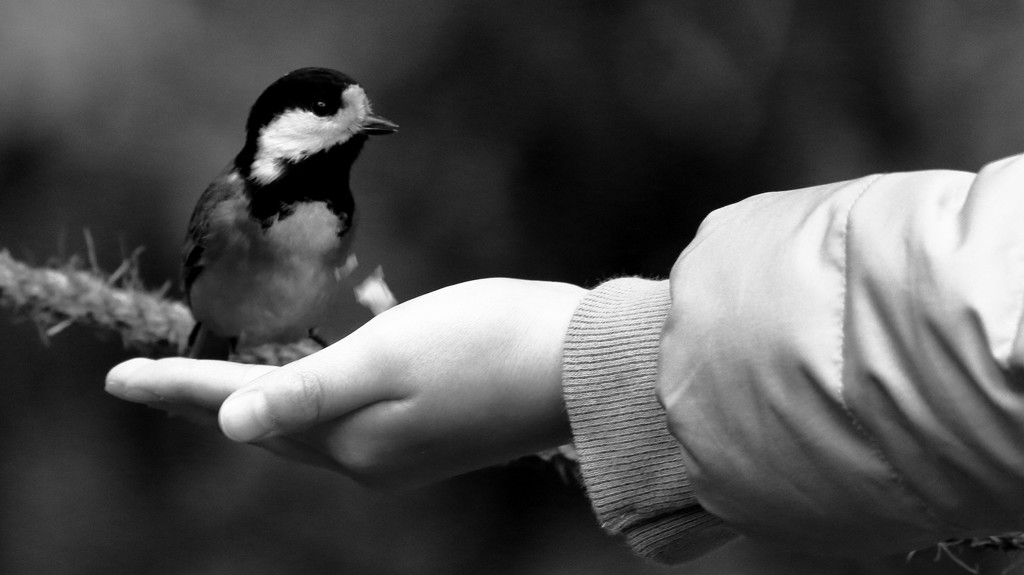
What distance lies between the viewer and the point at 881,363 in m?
0.57

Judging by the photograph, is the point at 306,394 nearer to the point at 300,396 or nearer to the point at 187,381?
the point at 300,396

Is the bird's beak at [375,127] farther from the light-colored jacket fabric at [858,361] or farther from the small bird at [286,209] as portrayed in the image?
the light-colored jacket fabric at [858,361]

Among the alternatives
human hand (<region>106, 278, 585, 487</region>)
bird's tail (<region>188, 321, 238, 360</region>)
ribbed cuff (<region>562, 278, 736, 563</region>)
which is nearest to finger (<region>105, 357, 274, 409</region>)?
human hand (<region>106, 278, 585, 487</region>)

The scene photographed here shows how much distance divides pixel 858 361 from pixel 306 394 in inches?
13.8

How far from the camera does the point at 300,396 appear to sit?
757 mm

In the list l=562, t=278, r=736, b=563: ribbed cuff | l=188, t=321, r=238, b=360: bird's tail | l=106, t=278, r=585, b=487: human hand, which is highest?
l=188, t=321, r=238, b=360: bird's tail

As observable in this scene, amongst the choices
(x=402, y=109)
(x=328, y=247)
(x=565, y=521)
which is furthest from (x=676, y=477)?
(x=402, y=109)

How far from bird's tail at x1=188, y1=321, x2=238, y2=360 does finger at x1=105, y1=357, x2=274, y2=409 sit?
0.53m

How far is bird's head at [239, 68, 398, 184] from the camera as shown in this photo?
4.01 feet

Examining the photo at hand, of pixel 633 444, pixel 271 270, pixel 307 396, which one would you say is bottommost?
pixel 633 444

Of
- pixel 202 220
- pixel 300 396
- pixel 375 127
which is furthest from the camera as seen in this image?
pixel 202 220

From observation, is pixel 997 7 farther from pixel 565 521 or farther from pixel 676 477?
pixel 676 477

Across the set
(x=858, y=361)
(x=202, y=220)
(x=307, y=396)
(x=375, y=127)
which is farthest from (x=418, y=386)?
(x=202, y=220)

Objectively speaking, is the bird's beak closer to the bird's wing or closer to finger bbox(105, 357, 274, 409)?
the bird's wing
